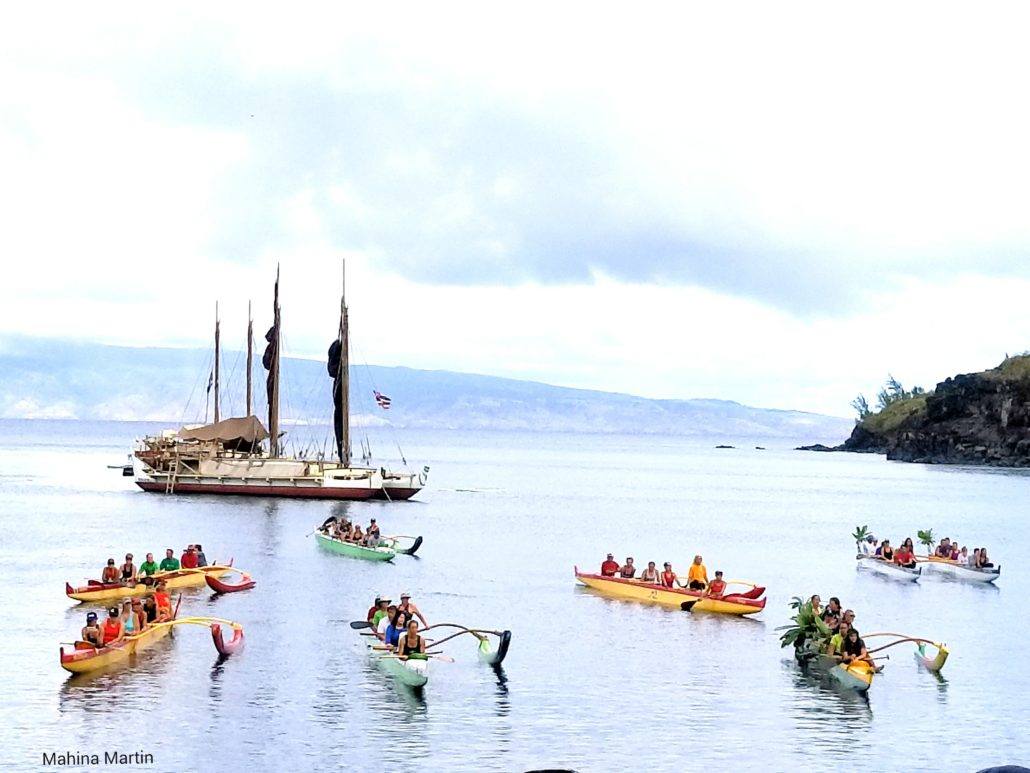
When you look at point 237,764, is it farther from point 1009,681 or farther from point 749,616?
point 749,616

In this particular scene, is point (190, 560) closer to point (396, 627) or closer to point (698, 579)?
point (396, 627)

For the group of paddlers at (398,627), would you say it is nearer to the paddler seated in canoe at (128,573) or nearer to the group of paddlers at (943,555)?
the paddler seated in canoe at (128,573)

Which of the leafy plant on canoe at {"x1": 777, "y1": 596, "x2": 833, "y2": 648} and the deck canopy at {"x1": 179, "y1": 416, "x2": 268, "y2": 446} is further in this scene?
the deck canopy at {"x1": 179, "y1": 416, "x2": 268, "y2": 446}

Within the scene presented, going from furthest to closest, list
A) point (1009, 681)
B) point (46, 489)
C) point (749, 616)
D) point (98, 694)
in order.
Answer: point (46, 489), point (749, 616), point (1009, 681), point (98, 694)

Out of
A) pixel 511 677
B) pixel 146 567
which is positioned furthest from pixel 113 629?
pixel 146 567

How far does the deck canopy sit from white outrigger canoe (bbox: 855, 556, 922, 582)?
62.8m

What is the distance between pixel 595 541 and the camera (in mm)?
105062

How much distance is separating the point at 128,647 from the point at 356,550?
36160mm

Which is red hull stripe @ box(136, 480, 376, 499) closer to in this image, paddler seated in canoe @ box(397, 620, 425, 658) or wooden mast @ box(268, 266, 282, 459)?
wooden mast @ box(268, 266, 282, 459)

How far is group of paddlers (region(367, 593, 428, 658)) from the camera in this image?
44.2 m

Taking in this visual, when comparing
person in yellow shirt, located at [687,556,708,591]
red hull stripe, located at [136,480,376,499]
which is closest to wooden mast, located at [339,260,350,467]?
red hull stripe, located at [136,480,376,499]

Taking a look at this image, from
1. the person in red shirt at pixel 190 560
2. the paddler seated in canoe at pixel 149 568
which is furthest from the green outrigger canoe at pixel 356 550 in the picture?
the paddler seated in canoe at pixel 149 568

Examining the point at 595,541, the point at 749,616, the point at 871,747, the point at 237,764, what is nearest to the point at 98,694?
the point at 237,764

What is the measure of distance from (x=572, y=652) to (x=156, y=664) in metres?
15.3
